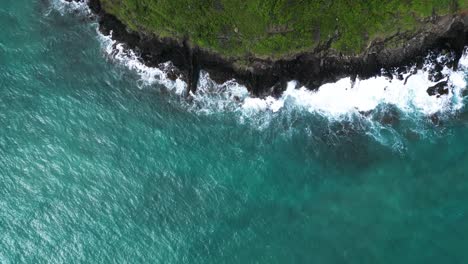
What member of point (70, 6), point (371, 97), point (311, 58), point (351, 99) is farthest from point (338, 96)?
point (70, 6)

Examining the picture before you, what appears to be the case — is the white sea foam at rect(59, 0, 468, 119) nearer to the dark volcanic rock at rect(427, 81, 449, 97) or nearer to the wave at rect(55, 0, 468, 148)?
the wave at rect(55, 0, 468, 148)

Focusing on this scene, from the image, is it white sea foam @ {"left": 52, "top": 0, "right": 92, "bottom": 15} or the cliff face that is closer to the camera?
the cliff face

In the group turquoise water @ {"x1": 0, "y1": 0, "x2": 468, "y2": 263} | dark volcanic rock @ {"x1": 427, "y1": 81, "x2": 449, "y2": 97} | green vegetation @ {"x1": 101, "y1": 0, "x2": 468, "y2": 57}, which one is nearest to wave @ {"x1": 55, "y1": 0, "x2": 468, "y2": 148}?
dark volcanic rock @ {"x1": 427, "y1": 81, "x2": 449, "y2": 97}

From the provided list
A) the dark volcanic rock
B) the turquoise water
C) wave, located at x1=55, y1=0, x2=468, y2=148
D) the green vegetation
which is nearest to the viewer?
the turquoise water

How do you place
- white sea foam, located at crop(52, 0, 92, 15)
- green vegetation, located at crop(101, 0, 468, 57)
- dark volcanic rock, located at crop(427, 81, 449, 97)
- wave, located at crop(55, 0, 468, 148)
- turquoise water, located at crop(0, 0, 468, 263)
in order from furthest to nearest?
white sea foam, located at crop(52, 0, 92, 15), wave, located at crop(55, 0, 468, 148), dark volcanic rock, located at crop(427, 81, 449, 97), green vegetation, located at crop(101, 0, 468, 57), turquoise water, located at crop(0, 0, 468, 263)

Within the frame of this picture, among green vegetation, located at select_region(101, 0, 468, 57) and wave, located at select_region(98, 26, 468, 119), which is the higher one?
green vegetation, located at select_region(101, 0, 468, 57)

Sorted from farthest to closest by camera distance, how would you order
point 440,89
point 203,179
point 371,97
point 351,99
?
point 351,99
point 371,97
point 440,89
point 203,179

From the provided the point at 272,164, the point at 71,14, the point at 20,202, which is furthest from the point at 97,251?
the point at 71,14

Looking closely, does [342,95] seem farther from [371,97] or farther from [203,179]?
[203,179]

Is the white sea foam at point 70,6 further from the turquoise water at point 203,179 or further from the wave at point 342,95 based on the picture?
the wave at point 342,95
